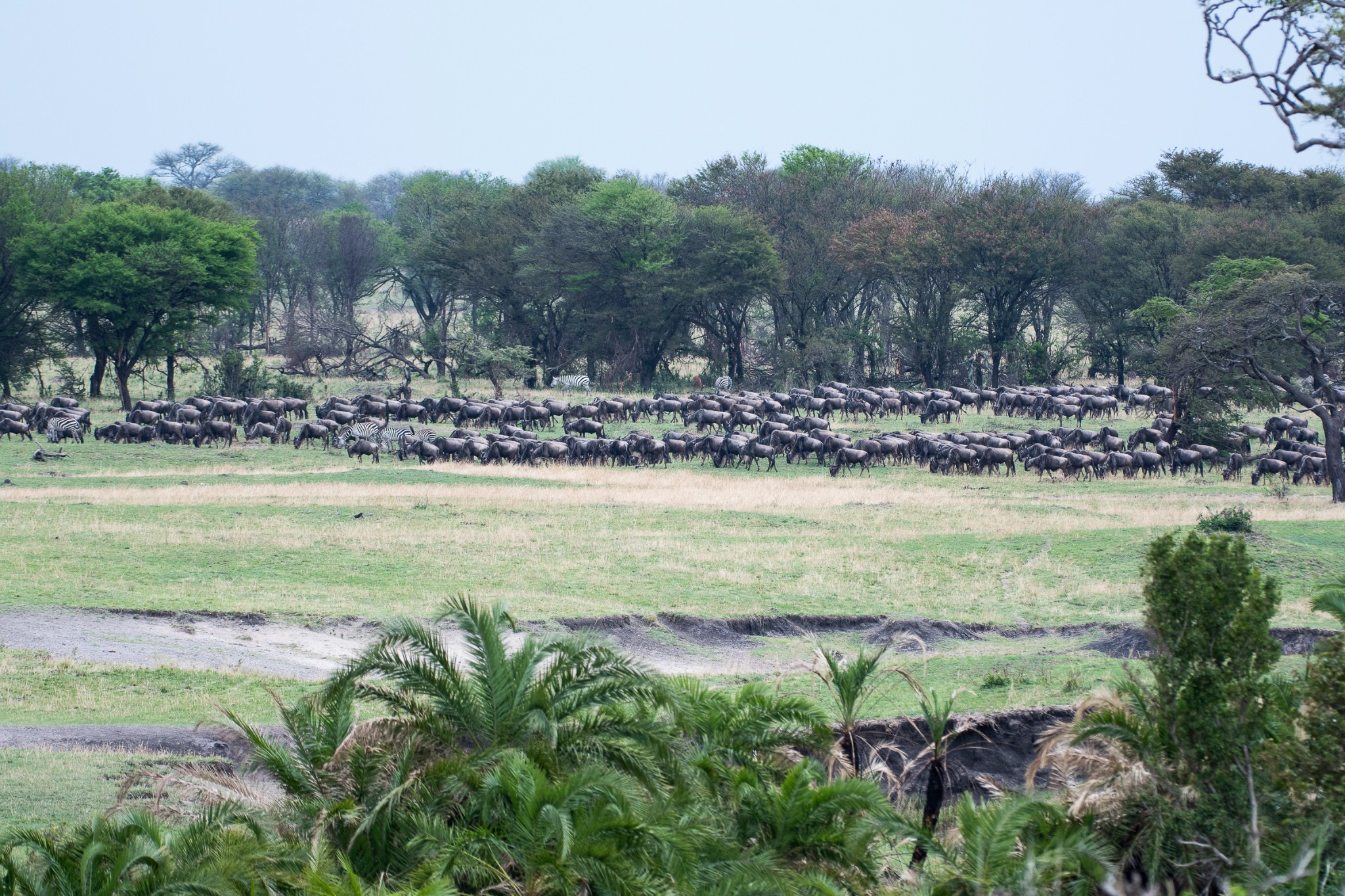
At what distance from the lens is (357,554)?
1097 inches

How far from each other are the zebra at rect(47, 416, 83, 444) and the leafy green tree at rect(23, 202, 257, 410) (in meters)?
14.5

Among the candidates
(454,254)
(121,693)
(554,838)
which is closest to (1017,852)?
(554,838)

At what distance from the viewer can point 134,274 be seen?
64625 mm

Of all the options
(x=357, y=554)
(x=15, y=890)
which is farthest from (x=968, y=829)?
(x=357, y=554)

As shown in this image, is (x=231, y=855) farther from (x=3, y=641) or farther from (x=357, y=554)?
(x=357, y=554)

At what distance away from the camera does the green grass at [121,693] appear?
15828mm

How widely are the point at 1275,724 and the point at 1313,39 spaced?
12813 millimetres

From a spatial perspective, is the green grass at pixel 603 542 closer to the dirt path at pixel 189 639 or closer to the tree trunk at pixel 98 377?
the dirt path at pixel 189 639

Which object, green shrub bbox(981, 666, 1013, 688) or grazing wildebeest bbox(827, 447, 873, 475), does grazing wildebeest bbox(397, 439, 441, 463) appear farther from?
green shrub bbox(981, 666, 1013, 688)

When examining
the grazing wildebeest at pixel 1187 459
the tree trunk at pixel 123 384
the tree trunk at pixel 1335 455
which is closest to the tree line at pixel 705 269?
the tree trunk at pixel 123 384

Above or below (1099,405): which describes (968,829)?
below

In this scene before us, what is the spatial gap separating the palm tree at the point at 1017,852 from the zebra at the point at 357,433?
4133 centimetres

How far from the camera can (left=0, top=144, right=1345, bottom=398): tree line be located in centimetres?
6838

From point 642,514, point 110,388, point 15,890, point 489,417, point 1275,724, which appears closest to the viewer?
point 15,890
